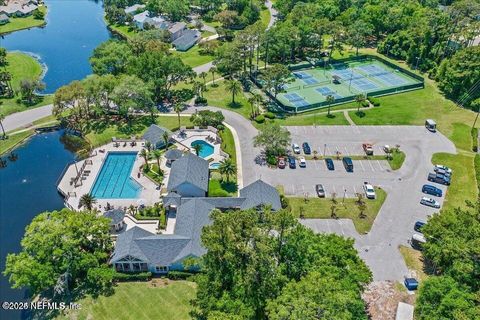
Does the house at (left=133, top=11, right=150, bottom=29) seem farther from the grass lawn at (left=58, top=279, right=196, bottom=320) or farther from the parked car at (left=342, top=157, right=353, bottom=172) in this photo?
the grass lawn at (left=58, top=279, right=196, bottom=320)

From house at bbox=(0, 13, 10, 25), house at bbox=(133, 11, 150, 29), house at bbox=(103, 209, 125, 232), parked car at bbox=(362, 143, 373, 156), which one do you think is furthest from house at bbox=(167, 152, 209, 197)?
house at bbox=(0, 13, 10, 25)

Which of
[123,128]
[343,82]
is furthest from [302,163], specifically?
[343,82]

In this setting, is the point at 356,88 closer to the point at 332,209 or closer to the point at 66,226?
the point at 332,209

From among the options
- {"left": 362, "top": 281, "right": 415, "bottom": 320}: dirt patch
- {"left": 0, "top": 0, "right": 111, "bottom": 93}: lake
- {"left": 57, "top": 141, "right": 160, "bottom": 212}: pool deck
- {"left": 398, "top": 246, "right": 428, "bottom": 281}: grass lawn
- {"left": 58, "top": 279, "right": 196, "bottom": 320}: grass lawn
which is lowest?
{"left": 0, "top": 0, "right": 111, "bottom": 93}: lake

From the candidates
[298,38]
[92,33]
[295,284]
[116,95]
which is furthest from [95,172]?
[92,33]

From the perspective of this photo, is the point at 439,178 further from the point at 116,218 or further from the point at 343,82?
the point at 116,218

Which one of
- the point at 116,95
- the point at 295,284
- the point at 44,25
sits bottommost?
the point at 44,25

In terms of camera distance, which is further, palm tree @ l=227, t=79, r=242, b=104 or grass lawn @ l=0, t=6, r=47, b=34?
grass lawn @ l=0, t=6, r=47, b=34
